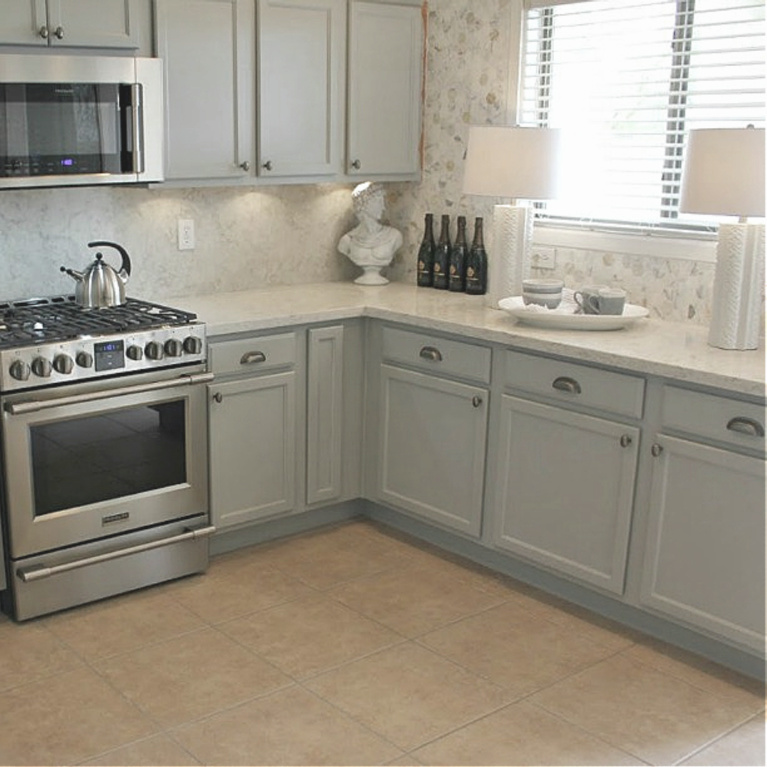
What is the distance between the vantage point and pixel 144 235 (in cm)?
402

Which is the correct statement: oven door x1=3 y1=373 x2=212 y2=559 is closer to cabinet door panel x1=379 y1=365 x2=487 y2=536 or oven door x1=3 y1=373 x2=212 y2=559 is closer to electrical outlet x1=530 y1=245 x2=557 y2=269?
cabinet door panel x1=379 y1=365 x2=487 y2=536

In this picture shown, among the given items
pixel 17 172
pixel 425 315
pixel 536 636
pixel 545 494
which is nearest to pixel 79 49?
pixel 17 172

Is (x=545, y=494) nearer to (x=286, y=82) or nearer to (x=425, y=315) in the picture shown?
(x=425, y=315)

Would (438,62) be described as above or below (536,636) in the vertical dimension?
above

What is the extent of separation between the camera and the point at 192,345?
348cm

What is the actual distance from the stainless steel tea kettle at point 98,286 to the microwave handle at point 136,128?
0.37 meters

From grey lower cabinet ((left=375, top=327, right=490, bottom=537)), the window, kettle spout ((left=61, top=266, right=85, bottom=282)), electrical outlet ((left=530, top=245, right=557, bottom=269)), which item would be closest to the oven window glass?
kettle spout ((left=61, top=266, right=85, bottom=282))

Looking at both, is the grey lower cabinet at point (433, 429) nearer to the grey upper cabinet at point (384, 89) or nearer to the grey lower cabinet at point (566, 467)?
the grey lower cabinet at point (566, 467)

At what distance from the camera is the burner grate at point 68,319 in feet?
10.5

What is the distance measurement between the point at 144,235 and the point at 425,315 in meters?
1.12

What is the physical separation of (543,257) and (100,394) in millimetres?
1805

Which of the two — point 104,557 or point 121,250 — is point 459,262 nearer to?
point 121,250

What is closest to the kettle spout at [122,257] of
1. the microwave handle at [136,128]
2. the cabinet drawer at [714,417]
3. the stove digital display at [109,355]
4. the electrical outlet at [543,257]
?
the microwave handle at [136,128]

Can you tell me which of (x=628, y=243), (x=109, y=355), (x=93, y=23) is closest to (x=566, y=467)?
(x=628, y=243)
